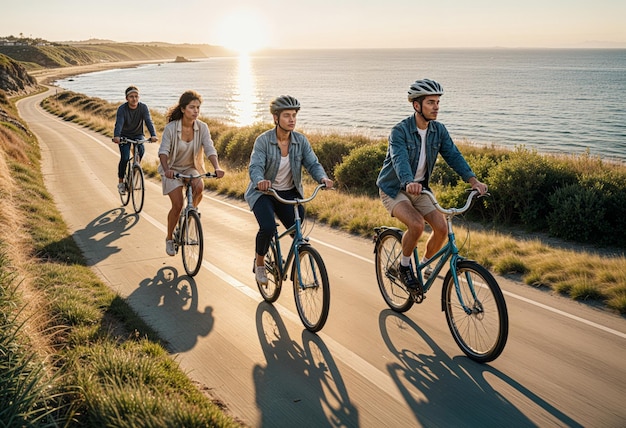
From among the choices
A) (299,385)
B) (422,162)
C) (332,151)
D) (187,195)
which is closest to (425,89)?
(422,162)

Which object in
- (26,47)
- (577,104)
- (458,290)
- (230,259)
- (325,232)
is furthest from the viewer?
(26,47)

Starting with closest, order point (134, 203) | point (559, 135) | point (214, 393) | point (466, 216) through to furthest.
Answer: point (214, 393) → point (134, 203) → point (466, 216) → point (559, 135)

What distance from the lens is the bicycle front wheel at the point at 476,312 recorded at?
4.50 meters

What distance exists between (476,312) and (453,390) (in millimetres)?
731

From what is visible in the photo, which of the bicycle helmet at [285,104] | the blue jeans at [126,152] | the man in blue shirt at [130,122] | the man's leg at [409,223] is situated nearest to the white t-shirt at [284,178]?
the bicycle helmet at [285,104]

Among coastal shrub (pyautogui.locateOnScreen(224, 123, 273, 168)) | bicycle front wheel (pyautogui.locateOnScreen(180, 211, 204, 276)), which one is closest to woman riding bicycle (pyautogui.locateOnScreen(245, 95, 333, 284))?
bicycle front wheel (pyautogui.locateOnScreen(180, 211, 204, 276))

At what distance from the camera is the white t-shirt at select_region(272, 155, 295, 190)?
591 centimetres

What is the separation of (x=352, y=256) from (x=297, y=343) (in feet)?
10.8

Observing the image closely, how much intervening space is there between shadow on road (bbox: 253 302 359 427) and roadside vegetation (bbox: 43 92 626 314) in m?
3.37

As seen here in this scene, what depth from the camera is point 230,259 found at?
27.0 ft

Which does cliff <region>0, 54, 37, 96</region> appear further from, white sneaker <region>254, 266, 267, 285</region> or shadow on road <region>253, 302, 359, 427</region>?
shadow on road <region>253, 302, 359, 427</region>

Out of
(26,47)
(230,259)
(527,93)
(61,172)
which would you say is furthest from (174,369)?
(26,47)

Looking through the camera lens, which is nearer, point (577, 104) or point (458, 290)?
point (458, 290)

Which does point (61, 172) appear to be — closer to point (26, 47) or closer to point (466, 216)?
point (466, 216)
